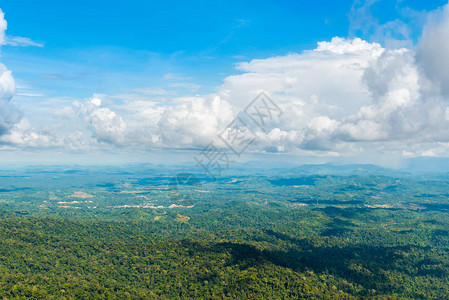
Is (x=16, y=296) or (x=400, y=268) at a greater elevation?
(x=16, y=296)

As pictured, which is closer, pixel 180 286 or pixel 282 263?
pixel 180 286

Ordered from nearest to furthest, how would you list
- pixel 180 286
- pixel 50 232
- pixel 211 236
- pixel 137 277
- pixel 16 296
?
pixel 16 296
pixel 180 286
pixel 137 277
pixel 50 232
pixel 211 236

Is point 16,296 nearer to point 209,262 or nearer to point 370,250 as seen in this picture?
point 209,262

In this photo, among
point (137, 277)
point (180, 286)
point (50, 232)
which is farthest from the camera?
point (50, 232)

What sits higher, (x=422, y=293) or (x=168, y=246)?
(x=168, y=246)

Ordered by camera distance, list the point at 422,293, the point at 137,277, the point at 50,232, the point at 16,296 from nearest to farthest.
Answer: the point at 16,296, the point at 137,277, the point at 422,293, the point at 50,232

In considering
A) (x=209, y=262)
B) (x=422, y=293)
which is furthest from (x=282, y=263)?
(x=422, y=293)

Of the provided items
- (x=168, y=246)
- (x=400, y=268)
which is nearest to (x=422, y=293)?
(x=400, y=268)

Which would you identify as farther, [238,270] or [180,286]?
[238,270]

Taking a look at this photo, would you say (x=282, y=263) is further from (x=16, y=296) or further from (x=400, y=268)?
(x=16, y=296)
